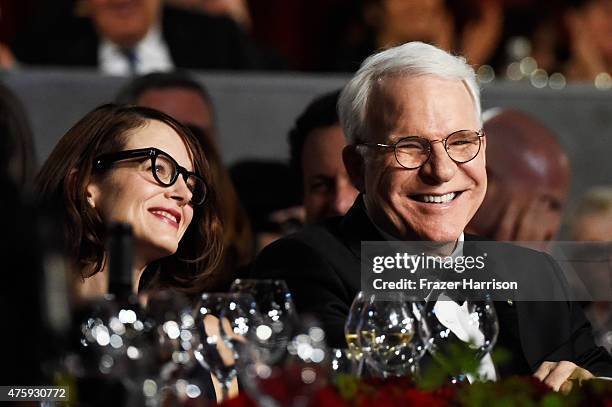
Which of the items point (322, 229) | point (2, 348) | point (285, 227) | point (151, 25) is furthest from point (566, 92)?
point (2, 348)

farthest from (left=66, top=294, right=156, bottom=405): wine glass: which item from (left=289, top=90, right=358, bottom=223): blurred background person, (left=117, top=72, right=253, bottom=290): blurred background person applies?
(left=289, top=90, right=358, bottom=223): blurred background person

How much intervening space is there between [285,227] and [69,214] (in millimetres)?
1966

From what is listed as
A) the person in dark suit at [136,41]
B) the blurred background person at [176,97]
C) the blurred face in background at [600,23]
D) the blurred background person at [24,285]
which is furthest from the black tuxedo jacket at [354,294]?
the blurred face in background at [600,23]

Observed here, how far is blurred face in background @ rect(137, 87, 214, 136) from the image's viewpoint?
Answer: 175 inches

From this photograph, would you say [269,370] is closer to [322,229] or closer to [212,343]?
[212,343]

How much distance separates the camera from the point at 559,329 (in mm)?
3033

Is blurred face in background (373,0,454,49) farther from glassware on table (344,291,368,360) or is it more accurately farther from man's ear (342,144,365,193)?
glassware on table (344,291,368,360)

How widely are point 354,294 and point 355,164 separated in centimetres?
34

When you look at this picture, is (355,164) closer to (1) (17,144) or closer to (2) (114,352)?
(1) (17,144)

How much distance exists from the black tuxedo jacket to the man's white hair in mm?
211

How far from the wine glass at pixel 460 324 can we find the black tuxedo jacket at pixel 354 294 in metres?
0.43

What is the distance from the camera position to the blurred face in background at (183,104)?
4.45 m

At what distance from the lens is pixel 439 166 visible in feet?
9.72

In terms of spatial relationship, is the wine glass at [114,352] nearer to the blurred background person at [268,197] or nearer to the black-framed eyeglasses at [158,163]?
the black-framed eyeglasses at [158,163]
